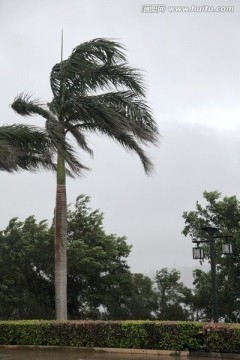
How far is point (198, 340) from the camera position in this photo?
10.5 meters

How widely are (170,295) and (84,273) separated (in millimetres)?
6348

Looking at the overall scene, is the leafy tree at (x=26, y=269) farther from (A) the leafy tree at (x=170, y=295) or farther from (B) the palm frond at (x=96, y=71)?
(B) the palm frond at (x=96, y=71)

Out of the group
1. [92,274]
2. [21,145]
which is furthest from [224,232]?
[21,145]

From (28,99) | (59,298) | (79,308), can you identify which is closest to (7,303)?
(79,308)

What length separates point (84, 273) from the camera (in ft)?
70.8

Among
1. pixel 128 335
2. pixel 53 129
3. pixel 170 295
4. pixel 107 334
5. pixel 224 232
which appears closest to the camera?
pixel 128 335

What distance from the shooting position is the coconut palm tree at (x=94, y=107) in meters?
13.4

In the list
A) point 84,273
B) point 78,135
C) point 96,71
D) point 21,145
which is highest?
point 96,71

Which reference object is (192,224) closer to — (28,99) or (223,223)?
(223,223)

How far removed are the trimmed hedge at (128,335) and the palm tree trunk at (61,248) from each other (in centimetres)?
103

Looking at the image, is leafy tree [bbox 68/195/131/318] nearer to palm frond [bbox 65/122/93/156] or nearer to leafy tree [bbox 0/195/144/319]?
leafy tree [bbox 0/195/144/319]

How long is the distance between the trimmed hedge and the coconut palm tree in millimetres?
1251

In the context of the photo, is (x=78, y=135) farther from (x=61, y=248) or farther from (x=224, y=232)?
(x=224, y=232)

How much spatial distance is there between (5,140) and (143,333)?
692 centimetres
